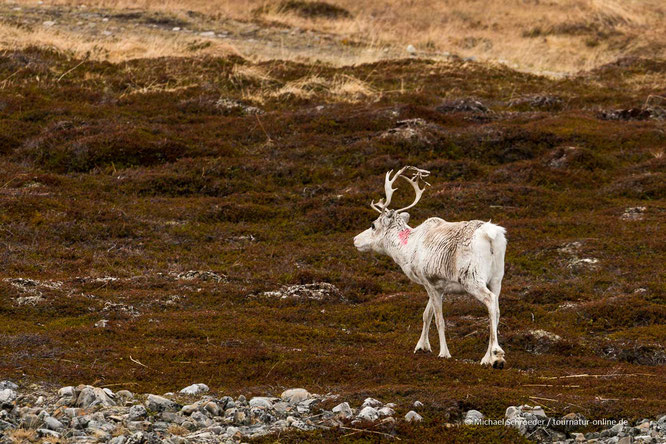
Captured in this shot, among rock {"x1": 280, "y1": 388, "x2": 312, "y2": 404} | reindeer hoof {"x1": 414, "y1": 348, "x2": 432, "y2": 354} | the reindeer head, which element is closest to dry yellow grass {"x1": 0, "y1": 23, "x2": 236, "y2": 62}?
the reindeer head

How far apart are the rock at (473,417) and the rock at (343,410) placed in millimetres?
1255

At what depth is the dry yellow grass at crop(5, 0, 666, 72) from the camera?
44.1 meters

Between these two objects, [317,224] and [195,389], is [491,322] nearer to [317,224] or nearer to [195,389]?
[195,389]

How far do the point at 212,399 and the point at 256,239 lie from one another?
1125 centimetres

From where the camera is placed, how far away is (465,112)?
32.1m

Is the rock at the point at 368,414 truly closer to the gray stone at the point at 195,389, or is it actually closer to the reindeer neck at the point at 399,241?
the gray stone at the point at 195,389

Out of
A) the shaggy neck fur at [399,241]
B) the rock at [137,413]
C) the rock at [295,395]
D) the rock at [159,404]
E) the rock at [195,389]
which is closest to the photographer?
the rock at [137,413]

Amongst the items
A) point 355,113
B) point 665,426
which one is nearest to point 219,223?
point 355,113

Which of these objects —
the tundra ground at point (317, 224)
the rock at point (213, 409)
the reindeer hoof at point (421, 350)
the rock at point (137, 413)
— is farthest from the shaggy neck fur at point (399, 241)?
the rock at point (137, 413)

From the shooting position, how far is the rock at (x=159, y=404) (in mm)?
10250

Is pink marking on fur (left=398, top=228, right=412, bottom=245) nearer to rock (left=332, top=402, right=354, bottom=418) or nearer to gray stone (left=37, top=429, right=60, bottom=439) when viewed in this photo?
rock (left=332, top=402, right=354, bottom=418)

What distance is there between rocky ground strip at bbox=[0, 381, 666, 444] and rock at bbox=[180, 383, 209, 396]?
37 cm

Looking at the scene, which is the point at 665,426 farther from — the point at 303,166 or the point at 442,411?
the point at 303,166

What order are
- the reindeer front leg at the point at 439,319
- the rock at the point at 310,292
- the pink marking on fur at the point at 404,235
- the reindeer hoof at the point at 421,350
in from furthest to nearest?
the rock at the point at 310,292, the pink marking on fur at the point at 404,235, the reindeer hoof at the point at 421,350, the reindeer front leg at the point at 439,319
